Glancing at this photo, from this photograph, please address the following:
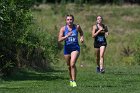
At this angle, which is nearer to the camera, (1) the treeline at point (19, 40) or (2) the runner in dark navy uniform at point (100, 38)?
(1) the treeline at point (19, 40)

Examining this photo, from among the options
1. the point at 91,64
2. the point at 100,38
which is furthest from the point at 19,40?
the point at 91,64

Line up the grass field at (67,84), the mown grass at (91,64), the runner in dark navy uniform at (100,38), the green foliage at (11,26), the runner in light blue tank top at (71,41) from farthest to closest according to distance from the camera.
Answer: the runner in dark navy uniform at (100,38)
the green foliage at (11,26)
the mown grass at (91,64)
the runner in light blue tank top at (71,41)
the grass field at (67,84)

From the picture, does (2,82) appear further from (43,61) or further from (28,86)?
(43,61)

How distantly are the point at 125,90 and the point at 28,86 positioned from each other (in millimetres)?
3060

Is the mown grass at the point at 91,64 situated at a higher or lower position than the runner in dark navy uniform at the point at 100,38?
lower

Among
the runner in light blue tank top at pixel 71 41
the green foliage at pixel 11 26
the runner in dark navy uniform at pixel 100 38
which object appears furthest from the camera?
the runner in dark navy uniform at pixel 100 38

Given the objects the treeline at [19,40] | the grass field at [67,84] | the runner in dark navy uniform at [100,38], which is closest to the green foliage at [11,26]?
the treeline at [19,40]

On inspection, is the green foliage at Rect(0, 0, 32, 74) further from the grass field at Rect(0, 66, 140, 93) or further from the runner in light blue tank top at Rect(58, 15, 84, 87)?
the runner in light blue tank top at Rect(58, 15, 84, 87)

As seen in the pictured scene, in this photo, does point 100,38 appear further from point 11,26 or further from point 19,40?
point 11,26

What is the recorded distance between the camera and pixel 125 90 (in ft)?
52.9

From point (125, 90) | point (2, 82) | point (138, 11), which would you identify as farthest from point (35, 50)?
point (138, 11)

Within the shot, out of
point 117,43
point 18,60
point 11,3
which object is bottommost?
point 117,43

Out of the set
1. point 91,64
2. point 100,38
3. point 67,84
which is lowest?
point 91,64

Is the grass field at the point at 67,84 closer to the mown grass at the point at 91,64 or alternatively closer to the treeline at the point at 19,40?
the mown grass at the point at 91,64
